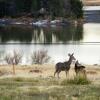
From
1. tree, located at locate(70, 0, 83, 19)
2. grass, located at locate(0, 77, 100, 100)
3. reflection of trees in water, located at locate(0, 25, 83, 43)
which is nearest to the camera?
grass, located at locate(0, 77, 100, 100)

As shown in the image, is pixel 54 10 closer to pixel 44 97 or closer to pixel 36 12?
pixel 36 12

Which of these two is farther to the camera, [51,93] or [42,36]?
[42,36]

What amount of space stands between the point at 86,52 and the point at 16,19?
77992mm

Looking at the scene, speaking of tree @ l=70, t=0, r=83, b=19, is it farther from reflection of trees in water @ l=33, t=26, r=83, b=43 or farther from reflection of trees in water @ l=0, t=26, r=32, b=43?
reflection of trees in water @ l=0, t=26, r=32, b=43

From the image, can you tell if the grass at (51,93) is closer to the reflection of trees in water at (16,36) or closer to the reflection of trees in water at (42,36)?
the reflection of trees in water at (42,36)

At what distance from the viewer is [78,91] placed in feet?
27.9

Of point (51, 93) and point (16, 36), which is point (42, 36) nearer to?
point (16, 36)

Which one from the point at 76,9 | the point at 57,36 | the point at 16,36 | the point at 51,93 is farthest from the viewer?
the point at 76,9

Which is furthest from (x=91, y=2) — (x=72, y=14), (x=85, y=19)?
(x=72, y=14)

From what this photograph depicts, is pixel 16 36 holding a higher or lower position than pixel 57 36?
lower

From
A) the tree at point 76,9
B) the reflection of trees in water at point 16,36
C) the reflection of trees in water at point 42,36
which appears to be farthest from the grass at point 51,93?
the tree at point 76,9

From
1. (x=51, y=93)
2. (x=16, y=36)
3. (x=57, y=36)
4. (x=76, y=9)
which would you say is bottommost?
(x=16, y=36)

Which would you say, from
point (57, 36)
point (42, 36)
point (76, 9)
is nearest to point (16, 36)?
point (42, 36)

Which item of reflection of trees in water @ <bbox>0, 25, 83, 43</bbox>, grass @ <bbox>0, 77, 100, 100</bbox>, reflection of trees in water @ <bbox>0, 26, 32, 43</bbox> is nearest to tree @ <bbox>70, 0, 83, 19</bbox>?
reflection of trees in water @ <bbox>0, 25, 83, 43</bbox>
